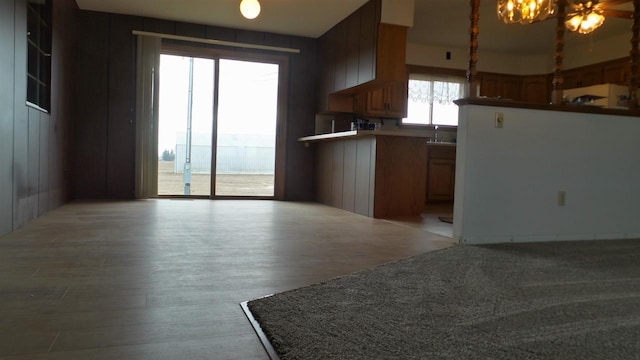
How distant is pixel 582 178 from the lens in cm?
375

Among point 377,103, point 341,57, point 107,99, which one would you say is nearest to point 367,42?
point 341,57

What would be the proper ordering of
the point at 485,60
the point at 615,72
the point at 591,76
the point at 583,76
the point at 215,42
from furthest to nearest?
the point at 485,60 → the point at 583,76 → the point at 591,76 → the point at 615,72 → the point at 215,42

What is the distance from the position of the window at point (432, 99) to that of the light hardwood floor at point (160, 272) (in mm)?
3391

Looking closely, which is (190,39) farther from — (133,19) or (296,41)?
(296,41)

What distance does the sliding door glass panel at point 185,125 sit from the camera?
643 centimetres

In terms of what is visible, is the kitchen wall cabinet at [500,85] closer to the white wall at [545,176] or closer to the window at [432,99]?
the window at [432,99]

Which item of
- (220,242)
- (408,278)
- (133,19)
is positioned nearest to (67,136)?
(133,19)

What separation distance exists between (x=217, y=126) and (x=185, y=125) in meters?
0.44

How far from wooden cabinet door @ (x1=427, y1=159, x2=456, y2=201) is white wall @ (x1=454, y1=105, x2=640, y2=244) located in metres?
3.01

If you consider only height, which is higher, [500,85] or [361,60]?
[500,85]

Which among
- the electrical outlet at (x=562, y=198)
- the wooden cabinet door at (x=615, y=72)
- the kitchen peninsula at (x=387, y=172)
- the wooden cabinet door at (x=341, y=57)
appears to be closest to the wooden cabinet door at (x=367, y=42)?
the wooden cabinet door at (x=341, y=57)

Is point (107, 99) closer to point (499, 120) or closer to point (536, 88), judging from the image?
point (499, 120)

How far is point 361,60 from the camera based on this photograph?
555 cm

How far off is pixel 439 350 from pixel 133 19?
612 centimetres
